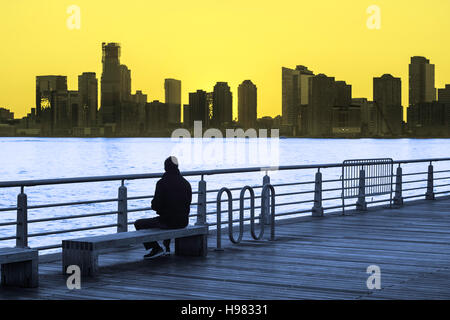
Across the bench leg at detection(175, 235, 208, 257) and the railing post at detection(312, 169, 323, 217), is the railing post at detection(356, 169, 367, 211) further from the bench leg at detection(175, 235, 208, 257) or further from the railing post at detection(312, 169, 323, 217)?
the bench leg at detection(175, 235, 208, 257)

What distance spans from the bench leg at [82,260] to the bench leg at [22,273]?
35.0 inches

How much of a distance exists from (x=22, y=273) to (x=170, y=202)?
9.28 feet

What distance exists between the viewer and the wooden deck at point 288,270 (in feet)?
Answer: 29.8

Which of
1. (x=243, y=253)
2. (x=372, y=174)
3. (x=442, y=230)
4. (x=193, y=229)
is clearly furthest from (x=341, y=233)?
(x=372, y=174)

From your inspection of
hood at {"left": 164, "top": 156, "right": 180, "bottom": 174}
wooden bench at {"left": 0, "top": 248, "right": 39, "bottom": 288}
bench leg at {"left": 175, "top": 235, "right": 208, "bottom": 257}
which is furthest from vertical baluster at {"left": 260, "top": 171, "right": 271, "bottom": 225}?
wooden bench at {"left": 0, "top": 248, "right": 39, "bottom": 288}

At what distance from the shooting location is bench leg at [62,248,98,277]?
10141 millimetres

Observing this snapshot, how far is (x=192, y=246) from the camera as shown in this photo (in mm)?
12070

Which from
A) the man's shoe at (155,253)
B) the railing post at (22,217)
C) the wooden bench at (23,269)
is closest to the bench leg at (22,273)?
the wooden bench at (23,269)

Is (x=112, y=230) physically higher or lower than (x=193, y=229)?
lower

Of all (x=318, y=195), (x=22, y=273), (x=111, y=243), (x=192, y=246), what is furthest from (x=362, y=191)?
(x=22, y=273)

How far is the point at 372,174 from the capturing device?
20391 mm

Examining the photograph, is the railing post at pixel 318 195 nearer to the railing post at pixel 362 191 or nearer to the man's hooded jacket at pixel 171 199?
the railing post at pixel 362 191
